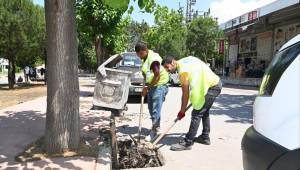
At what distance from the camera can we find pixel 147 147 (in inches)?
270

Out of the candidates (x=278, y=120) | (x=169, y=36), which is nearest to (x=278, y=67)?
(x=278, y=120)

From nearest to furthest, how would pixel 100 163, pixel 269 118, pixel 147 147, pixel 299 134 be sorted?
pixel 299 134
pixel 269 118
pixel 100 163
pixel 147 147

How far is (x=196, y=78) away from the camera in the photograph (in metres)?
6.98

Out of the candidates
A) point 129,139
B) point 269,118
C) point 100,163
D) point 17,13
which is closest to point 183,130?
point 129,139

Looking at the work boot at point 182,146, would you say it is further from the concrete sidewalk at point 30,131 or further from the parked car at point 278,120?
the parked car at point 278,120

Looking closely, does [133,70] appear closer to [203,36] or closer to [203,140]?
[203,140]

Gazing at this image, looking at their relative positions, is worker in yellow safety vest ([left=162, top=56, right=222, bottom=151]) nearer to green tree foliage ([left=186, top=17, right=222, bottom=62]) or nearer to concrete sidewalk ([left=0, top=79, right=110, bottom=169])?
concrete sidewalk ([left=0, top=79, right=110, bottom=169])

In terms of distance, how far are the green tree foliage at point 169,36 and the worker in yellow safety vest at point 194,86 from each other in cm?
3959

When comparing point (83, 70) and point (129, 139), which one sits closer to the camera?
point (129, 139)

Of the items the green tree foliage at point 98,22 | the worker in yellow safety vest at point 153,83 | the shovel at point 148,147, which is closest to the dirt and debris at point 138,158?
the shovel at point 148,147

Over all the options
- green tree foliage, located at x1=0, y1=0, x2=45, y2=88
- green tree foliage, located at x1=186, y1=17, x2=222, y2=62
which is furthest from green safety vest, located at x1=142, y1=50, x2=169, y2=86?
green tree foliage, located at x1=186, y1=17, x2=222, y2=62

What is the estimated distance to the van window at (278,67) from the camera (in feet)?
11.1

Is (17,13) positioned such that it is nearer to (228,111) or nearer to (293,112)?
(228,111)

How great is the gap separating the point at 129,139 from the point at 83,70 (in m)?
74.0
